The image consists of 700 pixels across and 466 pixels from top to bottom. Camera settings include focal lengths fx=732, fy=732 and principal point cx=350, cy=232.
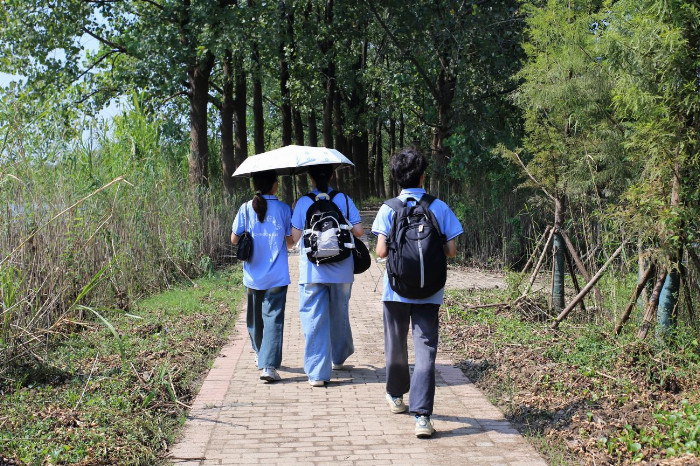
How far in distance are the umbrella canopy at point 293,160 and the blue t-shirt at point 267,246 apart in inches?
14.1

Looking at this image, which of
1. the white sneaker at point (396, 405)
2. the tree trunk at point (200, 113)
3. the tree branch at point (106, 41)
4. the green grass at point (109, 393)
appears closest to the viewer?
the green grass at point (109, 393)

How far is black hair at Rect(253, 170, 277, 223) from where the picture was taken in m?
6.50

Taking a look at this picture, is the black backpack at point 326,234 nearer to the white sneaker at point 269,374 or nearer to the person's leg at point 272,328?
the person's leg at point 272,328

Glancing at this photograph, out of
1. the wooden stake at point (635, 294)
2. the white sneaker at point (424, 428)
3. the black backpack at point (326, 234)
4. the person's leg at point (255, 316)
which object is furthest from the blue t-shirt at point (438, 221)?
the wooden stake at point (635, 294)

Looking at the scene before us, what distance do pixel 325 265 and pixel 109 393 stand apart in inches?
78.5

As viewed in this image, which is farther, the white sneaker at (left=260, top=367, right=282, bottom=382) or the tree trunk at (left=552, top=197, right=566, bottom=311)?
the tree trunk at (left=552, top=197, right=566, bottom=311)

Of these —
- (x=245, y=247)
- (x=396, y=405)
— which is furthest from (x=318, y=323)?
(x=396, y=405)

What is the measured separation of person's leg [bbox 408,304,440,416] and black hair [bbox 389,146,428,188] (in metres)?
0.90

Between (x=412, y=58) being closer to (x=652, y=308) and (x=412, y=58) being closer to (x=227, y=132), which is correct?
(x=227, y=132)

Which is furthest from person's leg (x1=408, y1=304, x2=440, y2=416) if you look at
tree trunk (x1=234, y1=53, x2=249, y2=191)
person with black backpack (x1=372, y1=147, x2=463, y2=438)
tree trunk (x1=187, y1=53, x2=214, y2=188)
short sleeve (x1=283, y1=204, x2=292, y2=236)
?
tree trunk (x1=234, y1=53, x2=249, y2=191)

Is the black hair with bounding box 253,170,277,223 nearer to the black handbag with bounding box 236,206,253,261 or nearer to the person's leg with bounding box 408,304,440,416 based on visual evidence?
the black handbag with bounding box 236,206,253,261

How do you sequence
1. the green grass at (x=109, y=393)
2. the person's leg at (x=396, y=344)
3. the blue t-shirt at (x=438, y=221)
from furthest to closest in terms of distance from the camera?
the person's leg at (x=396, y=344) → the blue t-shirt at (x=438, y=221) → the green grass at (x=109, y=393)

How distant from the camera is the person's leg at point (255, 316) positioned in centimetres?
667

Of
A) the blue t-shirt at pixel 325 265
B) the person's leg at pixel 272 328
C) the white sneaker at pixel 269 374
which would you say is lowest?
the white sneaker at pixel 269 374
